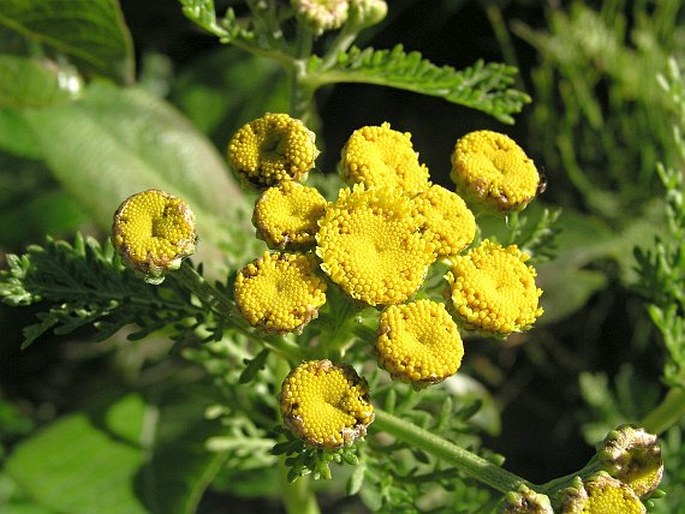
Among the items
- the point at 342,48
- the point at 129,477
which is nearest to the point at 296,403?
the point at 342,48

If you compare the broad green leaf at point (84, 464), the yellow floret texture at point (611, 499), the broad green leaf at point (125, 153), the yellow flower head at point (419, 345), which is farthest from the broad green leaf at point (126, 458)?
the yellow floret texture at point (611, 499)

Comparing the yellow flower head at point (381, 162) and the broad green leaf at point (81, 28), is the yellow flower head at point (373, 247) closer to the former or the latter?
the yellow flower head at point (381, 162)

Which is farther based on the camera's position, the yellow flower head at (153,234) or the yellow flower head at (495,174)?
the yellow flower head at (495,174)

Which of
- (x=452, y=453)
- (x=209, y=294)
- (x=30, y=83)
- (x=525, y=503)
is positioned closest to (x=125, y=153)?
(x=30, y=83)

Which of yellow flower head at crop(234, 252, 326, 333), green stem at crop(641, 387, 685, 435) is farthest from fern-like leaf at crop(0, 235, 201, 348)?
green stem at crop(641, 387, 685, 435)

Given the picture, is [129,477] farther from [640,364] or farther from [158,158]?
[640,364]

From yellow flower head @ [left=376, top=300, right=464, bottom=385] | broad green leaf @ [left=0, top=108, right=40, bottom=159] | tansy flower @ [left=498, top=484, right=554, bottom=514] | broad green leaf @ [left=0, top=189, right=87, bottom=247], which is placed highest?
yellow flower head @ [left=376, top=300, right=464, bottom=385]

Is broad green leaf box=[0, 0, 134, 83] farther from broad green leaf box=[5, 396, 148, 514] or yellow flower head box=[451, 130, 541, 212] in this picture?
yellow flower head box=[451, 130, 541, 212]
